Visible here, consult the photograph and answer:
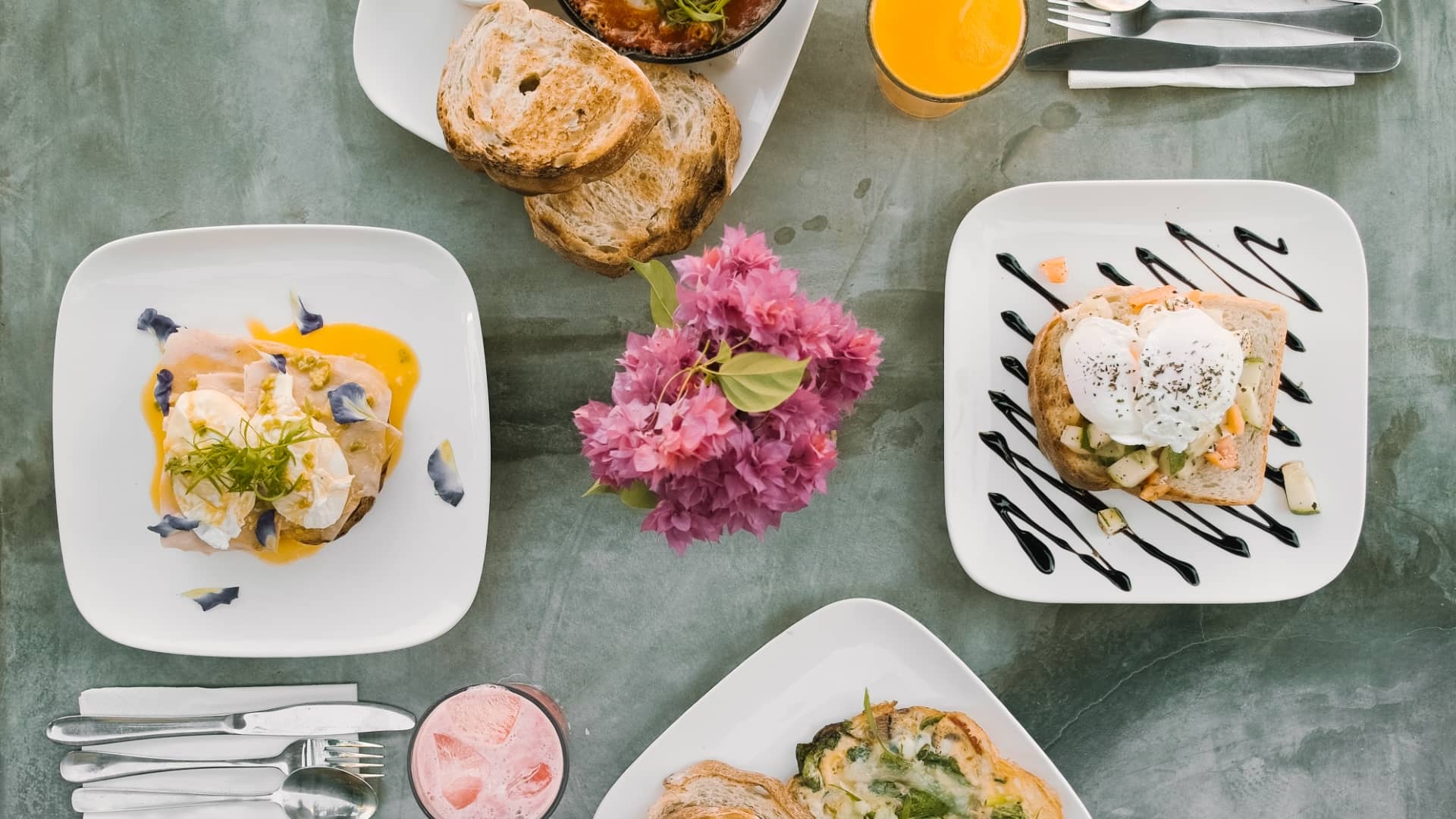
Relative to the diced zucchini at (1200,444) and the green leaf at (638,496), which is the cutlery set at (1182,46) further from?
the green leaf at (638,496)

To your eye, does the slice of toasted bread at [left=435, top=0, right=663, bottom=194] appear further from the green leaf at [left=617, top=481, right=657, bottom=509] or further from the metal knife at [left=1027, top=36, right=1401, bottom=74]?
the metal knife at [left=1027, top=36, right=1401, bottom=74]

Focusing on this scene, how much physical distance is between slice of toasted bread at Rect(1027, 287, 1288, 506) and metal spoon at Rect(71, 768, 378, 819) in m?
2.03

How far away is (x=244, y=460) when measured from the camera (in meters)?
2.02

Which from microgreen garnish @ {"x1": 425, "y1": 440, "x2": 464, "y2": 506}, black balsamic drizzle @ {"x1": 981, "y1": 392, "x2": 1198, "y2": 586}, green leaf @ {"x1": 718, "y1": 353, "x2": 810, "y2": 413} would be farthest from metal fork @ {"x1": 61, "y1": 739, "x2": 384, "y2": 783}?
black balsamic drizzle @ {"x1": 981, "y1": 392, "x2": 1198, "y2": 586}

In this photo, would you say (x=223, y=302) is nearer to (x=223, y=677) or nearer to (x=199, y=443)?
(x=199, y=443)

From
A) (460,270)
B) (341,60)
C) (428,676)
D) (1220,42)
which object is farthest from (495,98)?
(1220,42)

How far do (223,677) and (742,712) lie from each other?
4.62 ft

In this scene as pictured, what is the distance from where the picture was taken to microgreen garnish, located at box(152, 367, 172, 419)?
2.21m

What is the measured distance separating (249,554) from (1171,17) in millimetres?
2736

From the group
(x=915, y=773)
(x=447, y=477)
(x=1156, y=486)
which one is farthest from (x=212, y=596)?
(x=1156, y=486)

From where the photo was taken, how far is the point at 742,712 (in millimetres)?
2344

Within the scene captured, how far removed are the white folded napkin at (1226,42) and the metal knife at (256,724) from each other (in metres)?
2.46

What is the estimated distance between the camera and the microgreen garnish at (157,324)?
2.26 meters

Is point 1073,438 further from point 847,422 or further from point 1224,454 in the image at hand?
point 847,422
